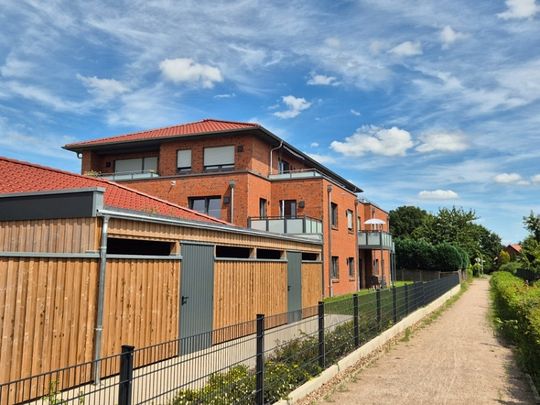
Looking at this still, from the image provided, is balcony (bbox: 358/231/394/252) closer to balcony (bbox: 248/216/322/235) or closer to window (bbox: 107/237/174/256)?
balcony (bbox: 248/216/322/235)

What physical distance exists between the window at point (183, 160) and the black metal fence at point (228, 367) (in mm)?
17236

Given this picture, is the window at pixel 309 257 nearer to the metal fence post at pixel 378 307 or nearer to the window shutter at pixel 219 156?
the metal fence post at pixel 378 307

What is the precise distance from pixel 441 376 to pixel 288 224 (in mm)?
14241

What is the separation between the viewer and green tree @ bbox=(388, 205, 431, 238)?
74.8 m

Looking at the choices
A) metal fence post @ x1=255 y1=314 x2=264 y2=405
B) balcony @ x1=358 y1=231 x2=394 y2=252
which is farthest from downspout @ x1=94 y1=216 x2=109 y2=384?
balcony @ x1=358 y1=231 x2=394 y2=252

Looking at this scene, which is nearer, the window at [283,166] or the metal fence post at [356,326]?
the metal fence post at [356,326]

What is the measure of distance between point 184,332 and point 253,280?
11.7ft

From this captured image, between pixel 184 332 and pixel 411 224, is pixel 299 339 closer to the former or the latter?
pixel 184 332

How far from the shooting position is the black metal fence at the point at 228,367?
13.9 ft

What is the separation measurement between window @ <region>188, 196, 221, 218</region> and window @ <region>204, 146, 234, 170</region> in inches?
82.6

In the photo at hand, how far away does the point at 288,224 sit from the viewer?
21.8m

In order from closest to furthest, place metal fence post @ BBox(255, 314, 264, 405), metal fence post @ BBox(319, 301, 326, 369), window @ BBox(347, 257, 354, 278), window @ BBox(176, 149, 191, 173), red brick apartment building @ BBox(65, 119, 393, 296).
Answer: metal fence post @ BBox(255, 314, 264, 405) → metal fence post @ BBox(319, 301, 326, 369) → red brick apartment building @ BBox(65, 119, 393, 296) → window @ BBox(176, 149, 191, 173) → window @ BBox(347, 257, 354, 278)

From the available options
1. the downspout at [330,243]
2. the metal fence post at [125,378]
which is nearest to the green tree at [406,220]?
the downspout at [330,243]

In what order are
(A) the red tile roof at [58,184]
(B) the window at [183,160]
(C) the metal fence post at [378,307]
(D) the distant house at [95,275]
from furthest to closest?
(B) the window at [183,160] < (C) the metal fence post at [378,307] < (A) the red tile roof at [58,184] < (D) the distant house at [95,275]
